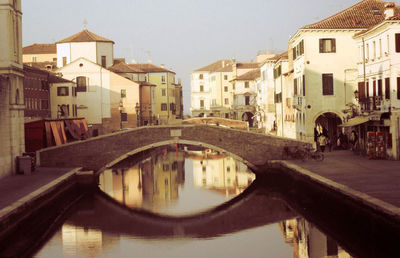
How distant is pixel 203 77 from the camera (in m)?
122

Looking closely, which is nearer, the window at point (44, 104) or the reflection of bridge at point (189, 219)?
the reflection of bridge at point (189, 219)

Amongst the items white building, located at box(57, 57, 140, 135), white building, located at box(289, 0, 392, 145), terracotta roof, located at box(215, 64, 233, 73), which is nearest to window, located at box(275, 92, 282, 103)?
white building, located at box(57, 57, 140, 135)

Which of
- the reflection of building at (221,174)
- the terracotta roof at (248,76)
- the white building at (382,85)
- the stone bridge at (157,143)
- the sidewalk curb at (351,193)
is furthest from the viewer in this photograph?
the terracotta roof at (248,76)

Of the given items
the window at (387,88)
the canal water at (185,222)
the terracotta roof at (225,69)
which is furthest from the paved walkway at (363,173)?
the terracotta roof at (225,69)

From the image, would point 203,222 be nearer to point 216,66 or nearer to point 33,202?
point 33,202

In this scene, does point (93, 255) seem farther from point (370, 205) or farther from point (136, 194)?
point (136, 194)

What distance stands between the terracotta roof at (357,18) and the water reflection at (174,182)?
11.1m

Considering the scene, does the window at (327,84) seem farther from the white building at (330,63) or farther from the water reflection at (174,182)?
the water reflection at (174,182)

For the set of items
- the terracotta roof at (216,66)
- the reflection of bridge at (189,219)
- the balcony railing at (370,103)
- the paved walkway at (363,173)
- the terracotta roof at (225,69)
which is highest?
the terracotta roof at (216,66)

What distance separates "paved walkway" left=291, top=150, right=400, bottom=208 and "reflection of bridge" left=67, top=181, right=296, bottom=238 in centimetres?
271

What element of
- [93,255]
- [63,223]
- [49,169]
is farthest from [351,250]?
[49,169]

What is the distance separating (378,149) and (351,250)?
50.9 feet

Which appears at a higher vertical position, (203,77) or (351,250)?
(203,77)

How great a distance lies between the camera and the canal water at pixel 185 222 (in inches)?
866
